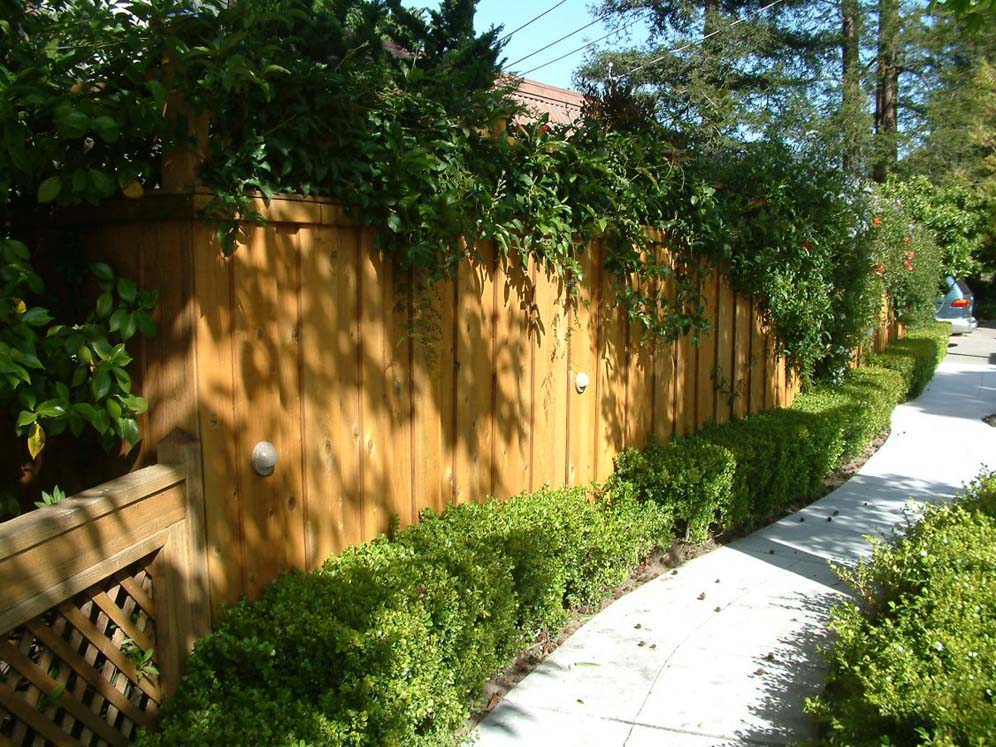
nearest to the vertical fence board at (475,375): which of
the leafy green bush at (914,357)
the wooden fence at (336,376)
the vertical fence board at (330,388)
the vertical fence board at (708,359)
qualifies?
the wooden fence at (336,376)

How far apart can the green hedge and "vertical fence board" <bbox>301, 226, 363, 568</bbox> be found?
76.4 inches

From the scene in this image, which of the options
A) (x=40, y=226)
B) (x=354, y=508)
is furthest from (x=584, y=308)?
(x=40, y=226)

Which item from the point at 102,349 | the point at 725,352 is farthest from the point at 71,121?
the point at 725,352

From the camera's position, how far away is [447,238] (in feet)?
12.5

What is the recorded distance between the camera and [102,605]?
2.57 metres

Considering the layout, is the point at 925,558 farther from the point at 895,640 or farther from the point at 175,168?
the point at 175,168

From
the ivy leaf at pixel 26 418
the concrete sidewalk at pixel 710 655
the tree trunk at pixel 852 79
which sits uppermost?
the tree trunk at pixel 852 79

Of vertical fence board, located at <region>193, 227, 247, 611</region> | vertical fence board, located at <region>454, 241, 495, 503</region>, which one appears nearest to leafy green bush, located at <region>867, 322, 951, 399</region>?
vertical fence board, located at <region>454, 241, 495, 503</region>

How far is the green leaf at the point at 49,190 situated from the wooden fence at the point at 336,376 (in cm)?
33

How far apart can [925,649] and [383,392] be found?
2.25 m

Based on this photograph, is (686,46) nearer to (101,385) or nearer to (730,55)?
(730,55)

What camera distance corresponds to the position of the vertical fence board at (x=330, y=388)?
11.0 ft

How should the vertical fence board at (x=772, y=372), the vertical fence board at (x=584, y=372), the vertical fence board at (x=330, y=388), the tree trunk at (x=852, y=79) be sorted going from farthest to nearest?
the tree trunk at (x=852, y=79) → the vertical fence board at (x=772, y=372) → the vertical fence board at (x=584, y=372) → the vertical fence board at (x=330, y=388)

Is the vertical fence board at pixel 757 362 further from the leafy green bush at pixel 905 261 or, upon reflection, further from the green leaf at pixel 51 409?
the green leaf at pixel 51 409
